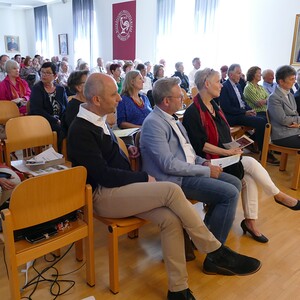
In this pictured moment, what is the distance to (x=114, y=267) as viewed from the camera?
1.77m

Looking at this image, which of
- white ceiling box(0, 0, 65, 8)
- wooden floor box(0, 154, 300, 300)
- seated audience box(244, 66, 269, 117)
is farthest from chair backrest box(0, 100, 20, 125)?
white ceiling box(0, 0, 65, 8)

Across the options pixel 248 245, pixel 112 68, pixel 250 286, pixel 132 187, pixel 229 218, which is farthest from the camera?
pixel 112 68

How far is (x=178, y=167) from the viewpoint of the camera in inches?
80.4

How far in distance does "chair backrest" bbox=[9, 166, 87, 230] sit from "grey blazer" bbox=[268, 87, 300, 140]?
258 cm

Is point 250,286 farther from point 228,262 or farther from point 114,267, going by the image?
point 114,267

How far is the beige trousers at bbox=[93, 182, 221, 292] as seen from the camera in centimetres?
171

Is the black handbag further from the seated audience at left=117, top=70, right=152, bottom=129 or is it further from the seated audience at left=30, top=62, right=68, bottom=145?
the seated audience at left=30, top=62, right=68, bottom=145

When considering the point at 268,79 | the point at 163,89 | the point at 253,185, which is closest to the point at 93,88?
the point at 163,89

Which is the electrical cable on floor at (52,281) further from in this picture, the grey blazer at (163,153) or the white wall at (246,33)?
the white wall at (246,33)

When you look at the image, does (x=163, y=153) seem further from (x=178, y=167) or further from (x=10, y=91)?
(x=10, y=91)

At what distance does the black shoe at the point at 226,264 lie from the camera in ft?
6.47

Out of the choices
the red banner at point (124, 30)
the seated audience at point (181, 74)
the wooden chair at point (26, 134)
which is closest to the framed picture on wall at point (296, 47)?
the seated audience at point (181, 74)

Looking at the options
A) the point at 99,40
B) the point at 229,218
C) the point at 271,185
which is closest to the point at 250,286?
the point at 229,218

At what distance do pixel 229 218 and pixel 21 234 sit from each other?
123 cm
